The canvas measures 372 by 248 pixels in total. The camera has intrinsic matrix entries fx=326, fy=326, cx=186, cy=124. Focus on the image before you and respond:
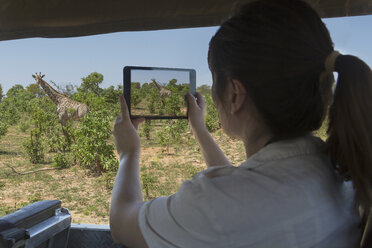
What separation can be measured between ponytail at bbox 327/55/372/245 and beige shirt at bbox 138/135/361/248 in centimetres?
3

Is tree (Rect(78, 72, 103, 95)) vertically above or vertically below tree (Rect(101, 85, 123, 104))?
above

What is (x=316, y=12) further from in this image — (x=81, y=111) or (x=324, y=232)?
Result: (x=81, y=111)

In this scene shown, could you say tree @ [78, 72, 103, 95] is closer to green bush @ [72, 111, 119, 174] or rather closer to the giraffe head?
the giraffe head

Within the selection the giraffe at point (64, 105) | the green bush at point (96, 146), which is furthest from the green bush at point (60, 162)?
the giraffe at point (64, 105)

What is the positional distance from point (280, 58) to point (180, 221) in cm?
23

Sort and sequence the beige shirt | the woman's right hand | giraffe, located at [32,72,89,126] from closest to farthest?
the beige shirt, the woman's right hand, giraffe, located at [32,72,89,126]

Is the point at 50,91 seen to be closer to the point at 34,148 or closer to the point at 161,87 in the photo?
the point at 34,148

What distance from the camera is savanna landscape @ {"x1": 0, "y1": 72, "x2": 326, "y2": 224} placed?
3326 mm

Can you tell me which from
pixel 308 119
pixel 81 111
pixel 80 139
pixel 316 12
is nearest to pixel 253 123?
pixel 308 119

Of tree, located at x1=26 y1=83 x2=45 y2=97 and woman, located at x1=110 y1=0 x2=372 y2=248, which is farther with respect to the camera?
tree, located at x1=26 y1=83 x2=45 y2=97

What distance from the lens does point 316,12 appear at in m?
0.45

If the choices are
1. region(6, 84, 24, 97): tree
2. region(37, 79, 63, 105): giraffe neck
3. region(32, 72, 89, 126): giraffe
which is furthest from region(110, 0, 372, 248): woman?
region(6, 84, 24, 97): tree

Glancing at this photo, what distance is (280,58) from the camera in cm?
41

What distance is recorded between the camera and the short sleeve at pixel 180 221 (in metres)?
0.37
